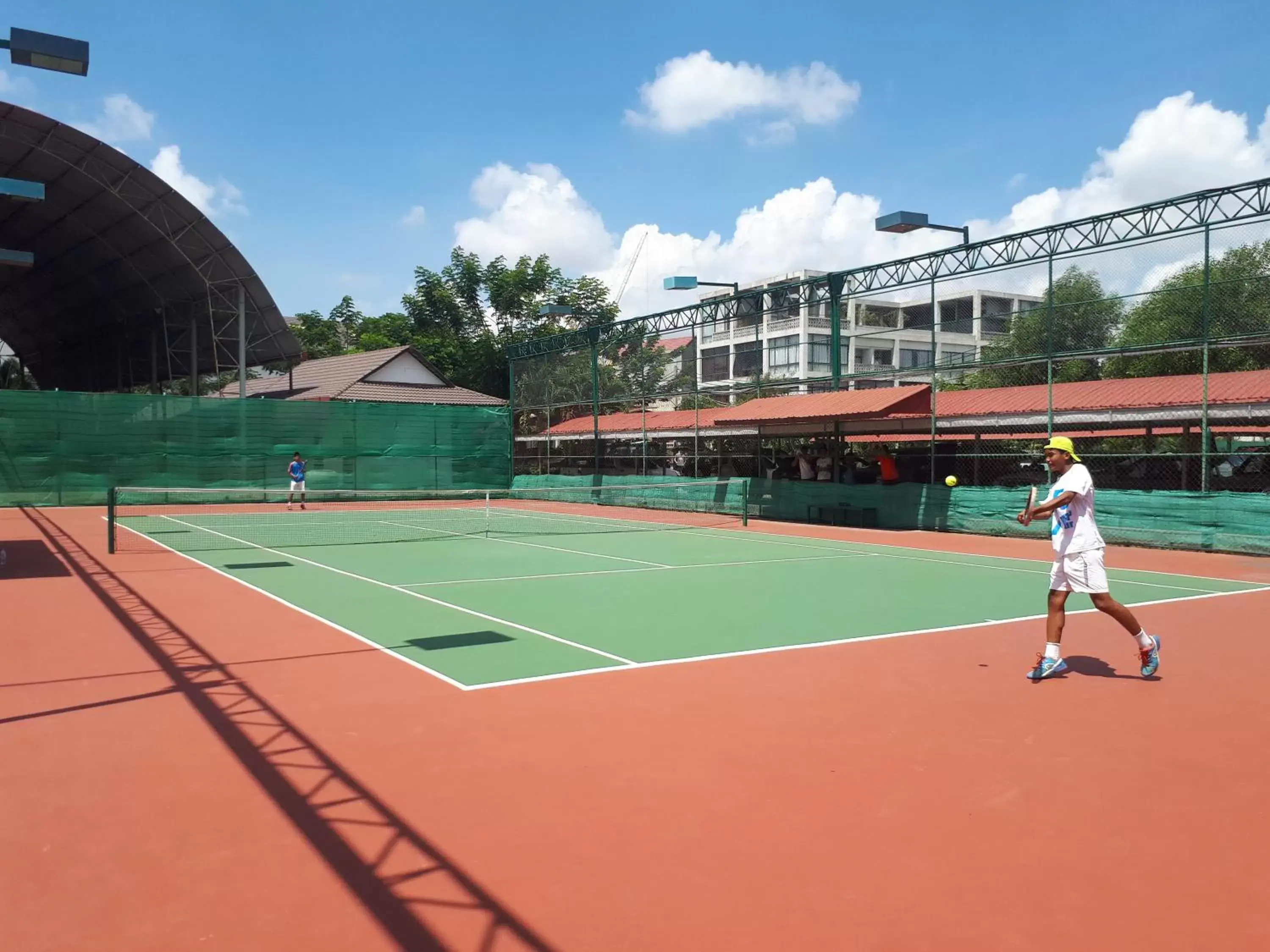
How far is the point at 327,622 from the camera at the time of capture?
975 cm

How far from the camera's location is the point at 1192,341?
1791 cm

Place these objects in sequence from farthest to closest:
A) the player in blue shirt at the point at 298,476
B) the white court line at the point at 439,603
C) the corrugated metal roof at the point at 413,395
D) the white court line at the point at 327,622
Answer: the corrugated metal roof at the point at 413,395
the player in blue shirt at the point at 298,476
the white court line at the point at 439,603
the white court line at the point at 327,622

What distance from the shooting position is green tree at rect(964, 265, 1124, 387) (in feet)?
63.4

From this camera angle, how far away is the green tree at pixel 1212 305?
17.0m

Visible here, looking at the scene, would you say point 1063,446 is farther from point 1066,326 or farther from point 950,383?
point 950,383

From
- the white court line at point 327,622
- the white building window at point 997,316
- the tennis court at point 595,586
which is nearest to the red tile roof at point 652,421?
the tennis court at point 595,586

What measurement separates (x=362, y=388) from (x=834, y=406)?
912 inches

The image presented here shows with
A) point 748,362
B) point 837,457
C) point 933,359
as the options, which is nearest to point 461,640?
point 933,359

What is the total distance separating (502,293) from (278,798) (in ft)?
169

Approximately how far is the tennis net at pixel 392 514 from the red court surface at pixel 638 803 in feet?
34.5

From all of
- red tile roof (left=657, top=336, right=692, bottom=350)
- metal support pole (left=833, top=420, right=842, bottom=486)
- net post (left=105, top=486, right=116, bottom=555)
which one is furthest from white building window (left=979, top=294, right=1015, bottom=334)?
net post (left=105, top=486, right=116, bottom=555)

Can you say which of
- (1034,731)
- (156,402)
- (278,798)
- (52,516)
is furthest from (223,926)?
(156,402)

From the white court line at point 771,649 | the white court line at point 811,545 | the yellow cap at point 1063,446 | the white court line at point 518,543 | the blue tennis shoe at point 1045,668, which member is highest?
the yellow cap at point 1063,446

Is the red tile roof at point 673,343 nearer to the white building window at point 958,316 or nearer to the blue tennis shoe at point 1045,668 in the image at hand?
the white building window at point 958,316
